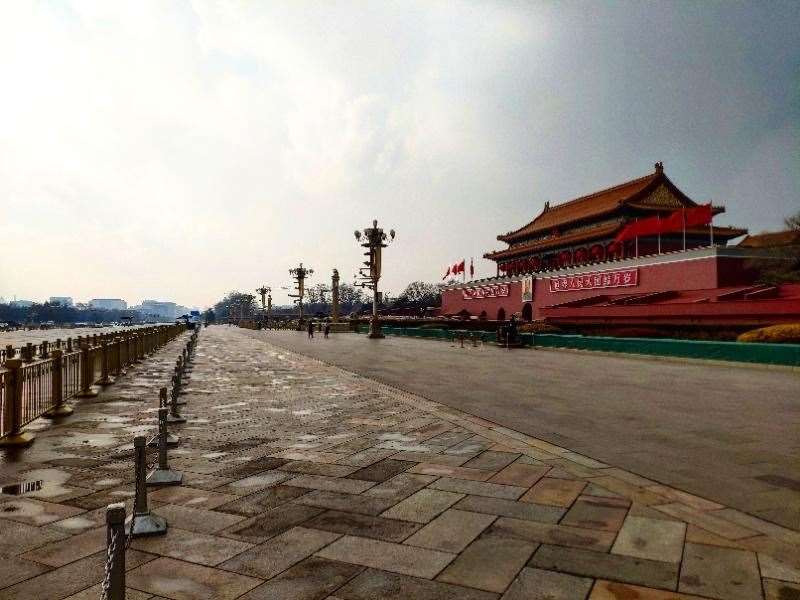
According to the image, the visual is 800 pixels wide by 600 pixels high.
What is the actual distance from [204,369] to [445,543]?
1497 centimetres

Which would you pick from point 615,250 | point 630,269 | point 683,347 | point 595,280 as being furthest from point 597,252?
point 683,347

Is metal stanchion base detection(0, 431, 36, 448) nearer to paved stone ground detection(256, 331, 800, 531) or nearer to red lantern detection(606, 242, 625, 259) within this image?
paved stone ground detection(256, 331, 800, 531)

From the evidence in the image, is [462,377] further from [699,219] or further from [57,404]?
[699,219]

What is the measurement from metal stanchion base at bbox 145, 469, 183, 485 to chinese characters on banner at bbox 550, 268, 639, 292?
102 ft

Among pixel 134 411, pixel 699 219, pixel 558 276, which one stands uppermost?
pixel 699 219

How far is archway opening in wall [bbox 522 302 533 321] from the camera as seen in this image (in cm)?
4216

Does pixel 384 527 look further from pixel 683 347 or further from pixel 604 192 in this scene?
pixel 604 192

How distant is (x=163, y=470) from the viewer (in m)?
5.34

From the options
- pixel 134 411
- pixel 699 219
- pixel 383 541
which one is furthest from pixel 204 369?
pixel 699 219

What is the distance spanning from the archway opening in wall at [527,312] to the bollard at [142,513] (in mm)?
39823

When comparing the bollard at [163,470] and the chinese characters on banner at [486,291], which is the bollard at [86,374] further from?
the chinese characters on banner at [486,291]

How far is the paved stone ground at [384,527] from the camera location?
323 centimetres

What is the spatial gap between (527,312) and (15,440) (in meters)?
38.9

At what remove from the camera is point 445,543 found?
12.6 ft
